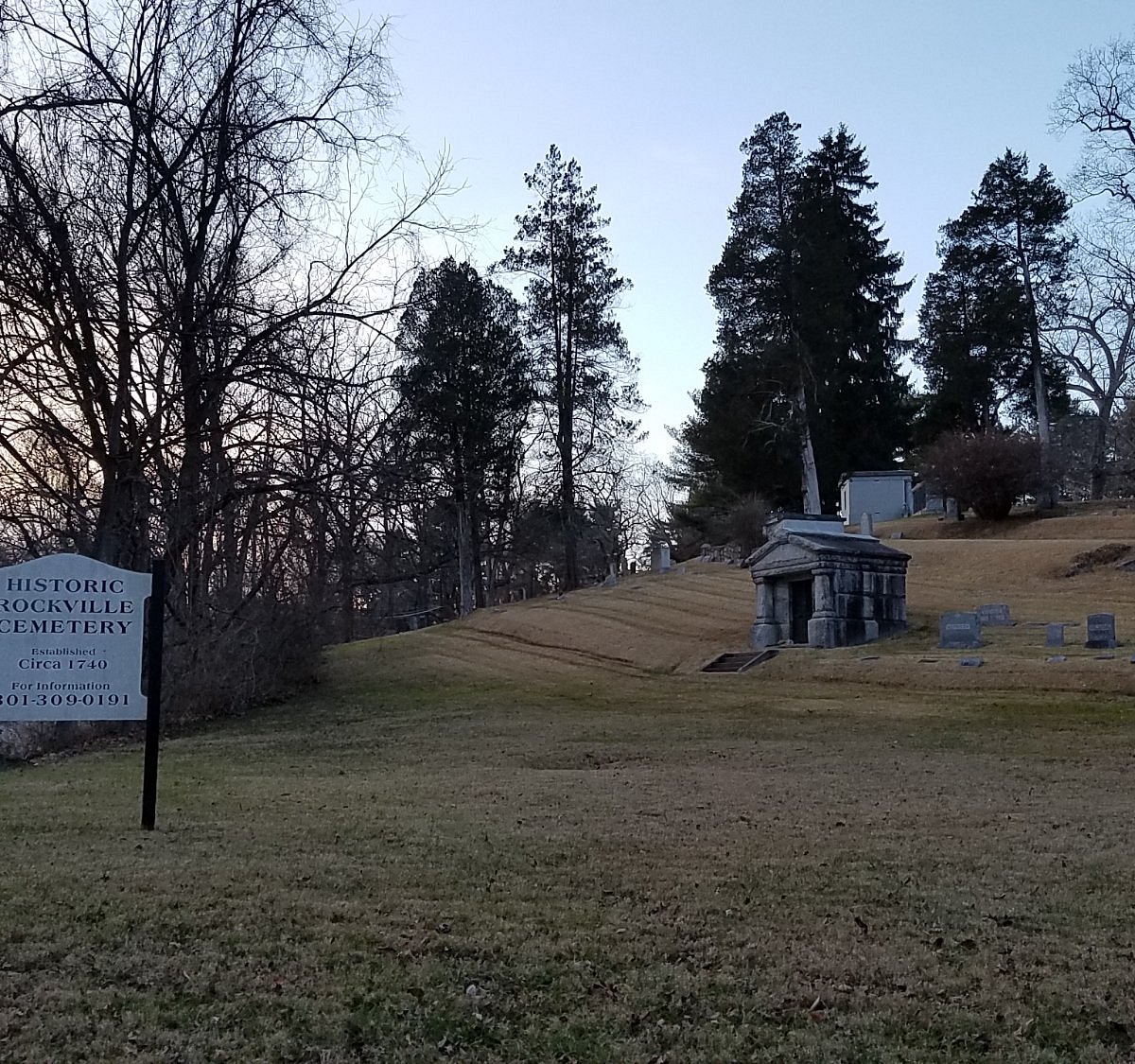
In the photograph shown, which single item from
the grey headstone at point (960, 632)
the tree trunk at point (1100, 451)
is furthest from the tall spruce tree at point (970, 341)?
the grey headstone at point (960, 632)

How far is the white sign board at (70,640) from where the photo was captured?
268 inches

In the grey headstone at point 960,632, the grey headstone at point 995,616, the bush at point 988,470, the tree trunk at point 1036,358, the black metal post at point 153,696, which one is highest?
the tree trunk at point 1036,358

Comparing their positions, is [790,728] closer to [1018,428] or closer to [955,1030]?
[955,1030]

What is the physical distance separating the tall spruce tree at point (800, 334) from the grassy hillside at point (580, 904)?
30.6m

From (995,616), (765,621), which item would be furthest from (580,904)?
(765,621)

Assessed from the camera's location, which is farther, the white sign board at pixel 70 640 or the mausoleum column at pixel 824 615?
the mausoleum column at pixel 824 615

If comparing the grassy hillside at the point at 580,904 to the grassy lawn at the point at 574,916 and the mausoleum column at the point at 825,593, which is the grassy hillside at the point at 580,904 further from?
the mausoleum column at the point at 825,593

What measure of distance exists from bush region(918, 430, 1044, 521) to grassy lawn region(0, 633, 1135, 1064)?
1289 inches

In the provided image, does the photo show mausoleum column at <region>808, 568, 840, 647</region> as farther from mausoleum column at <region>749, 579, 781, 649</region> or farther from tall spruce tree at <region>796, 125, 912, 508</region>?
tall spruce tree at <region>796, 125, 912, 508</region>

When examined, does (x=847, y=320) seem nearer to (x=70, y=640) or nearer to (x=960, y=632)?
(x=960, y=632)

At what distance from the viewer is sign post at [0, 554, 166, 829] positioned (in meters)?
6.81

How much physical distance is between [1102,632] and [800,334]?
23.7 meters

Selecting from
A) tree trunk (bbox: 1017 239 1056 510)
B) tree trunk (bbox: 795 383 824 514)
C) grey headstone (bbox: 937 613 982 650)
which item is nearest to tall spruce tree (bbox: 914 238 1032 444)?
tree trunk (bbox: 1017 239 1056 510)

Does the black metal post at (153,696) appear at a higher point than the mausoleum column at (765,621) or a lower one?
lower
